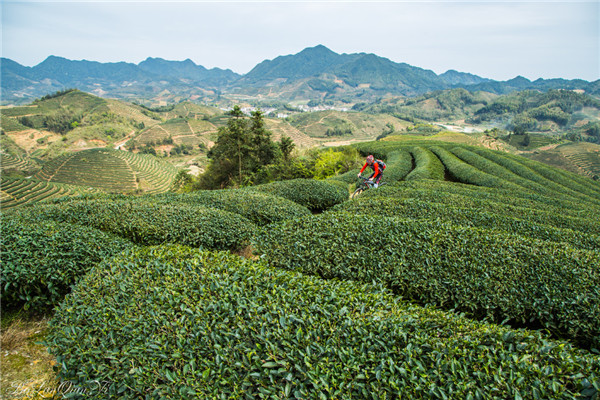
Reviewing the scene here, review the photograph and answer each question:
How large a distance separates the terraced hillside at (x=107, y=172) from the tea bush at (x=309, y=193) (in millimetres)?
76261

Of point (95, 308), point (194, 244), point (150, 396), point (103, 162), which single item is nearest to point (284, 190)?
point (194, 244)

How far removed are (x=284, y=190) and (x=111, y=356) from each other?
379 inches

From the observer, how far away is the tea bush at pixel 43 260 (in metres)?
4.79

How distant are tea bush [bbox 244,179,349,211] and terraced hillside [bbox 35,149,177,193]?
250ft

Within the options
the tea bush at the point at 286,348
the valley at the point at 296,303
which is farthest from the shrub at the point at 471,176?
the tea bush at the point at 286,348

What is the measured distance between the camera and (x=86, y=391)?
323 cm

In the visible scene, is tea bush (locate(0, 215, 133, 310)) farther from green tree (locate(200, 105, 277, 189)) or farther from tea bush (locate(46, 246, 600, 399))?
green tree (locate(200, 105, 277, 189))

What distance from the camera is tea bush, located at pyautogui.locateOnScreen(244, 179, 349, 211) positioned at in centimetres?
1224

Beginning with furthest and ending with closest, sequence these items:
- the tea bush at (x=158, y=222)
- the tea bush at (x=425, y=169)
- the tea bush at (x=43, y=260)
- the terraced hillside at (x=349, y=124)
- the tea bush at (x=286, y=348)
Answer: the terraced hillside at (x=349, y=124), the tea bush at (x=425, y=169), the tea bush at (x=158, y=222), the tea bush at (x=43, y=260), the tea bush at (x=286, y=348)

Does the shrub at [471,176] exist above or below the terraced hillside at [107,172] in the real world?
above

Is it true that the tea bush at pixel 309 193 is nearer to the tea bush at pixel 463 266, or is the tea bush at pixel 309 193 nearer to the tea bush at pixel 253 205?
the tea bush at pixel 253 205

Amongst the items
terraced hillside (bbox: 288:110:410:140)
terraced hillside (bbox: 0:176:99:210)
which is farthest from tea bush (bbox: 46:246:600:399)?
terraced hillside (bbox: 288:110:410:140)

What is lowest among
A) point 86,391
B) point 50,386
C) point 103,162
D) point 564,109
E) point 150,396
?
point 103,162

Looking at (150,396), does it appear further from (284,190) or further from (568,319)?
(284,190)
